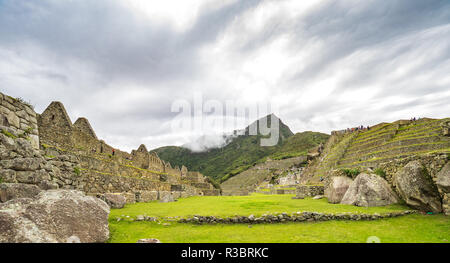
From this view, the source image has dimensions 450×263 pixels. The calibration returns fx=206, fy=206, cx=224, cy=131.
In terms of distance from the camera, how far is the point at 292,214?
327 inches

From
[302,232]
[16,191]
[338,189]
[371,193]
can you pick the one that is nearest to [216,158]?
[338,189]

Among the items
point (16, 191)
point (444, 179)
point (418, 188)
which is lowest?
point (418, 188)

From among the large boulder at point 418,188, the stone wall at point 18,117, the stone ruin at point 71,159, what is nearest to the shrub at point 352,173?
the large boulder at point 418,188

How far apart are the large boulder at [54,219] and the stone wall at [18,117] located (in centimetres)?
331

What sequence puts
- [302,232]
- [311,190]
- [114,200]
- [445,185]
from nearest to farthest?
1. [302,232]
2. [445,185]
3. [114,200]
4. [311,190]

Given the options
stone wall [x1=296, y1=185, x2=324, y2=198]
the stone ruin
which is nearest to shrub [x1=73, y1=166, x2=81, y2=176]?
the stone ruin

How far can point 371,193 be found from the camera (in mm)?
10289

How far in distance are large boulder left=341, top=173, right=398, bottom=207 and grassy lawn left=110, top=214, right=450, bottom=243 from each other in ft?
6.56

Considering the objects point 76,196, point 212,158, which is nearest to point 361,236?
point 76,196

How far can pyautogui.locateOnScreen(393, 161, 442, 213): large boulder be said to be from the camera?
812 cm

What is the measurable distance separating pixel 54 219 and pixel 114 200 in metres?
6.36

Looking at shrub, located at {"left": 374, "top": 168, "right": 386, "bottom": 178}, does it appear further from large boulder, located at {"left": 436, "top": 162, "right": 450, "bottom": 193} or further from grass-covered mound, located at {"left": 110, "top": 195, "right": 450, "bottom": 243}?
grass-covered mound, located at {"left": 110, "top": 195, "right": 450, "bottom": 243}

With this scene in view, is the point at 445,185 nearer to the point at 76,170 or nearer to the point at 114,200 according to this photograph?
the point at 114,200

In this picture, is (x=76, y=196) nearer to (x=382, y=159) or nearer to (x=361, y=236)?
(x=361, y=236)
